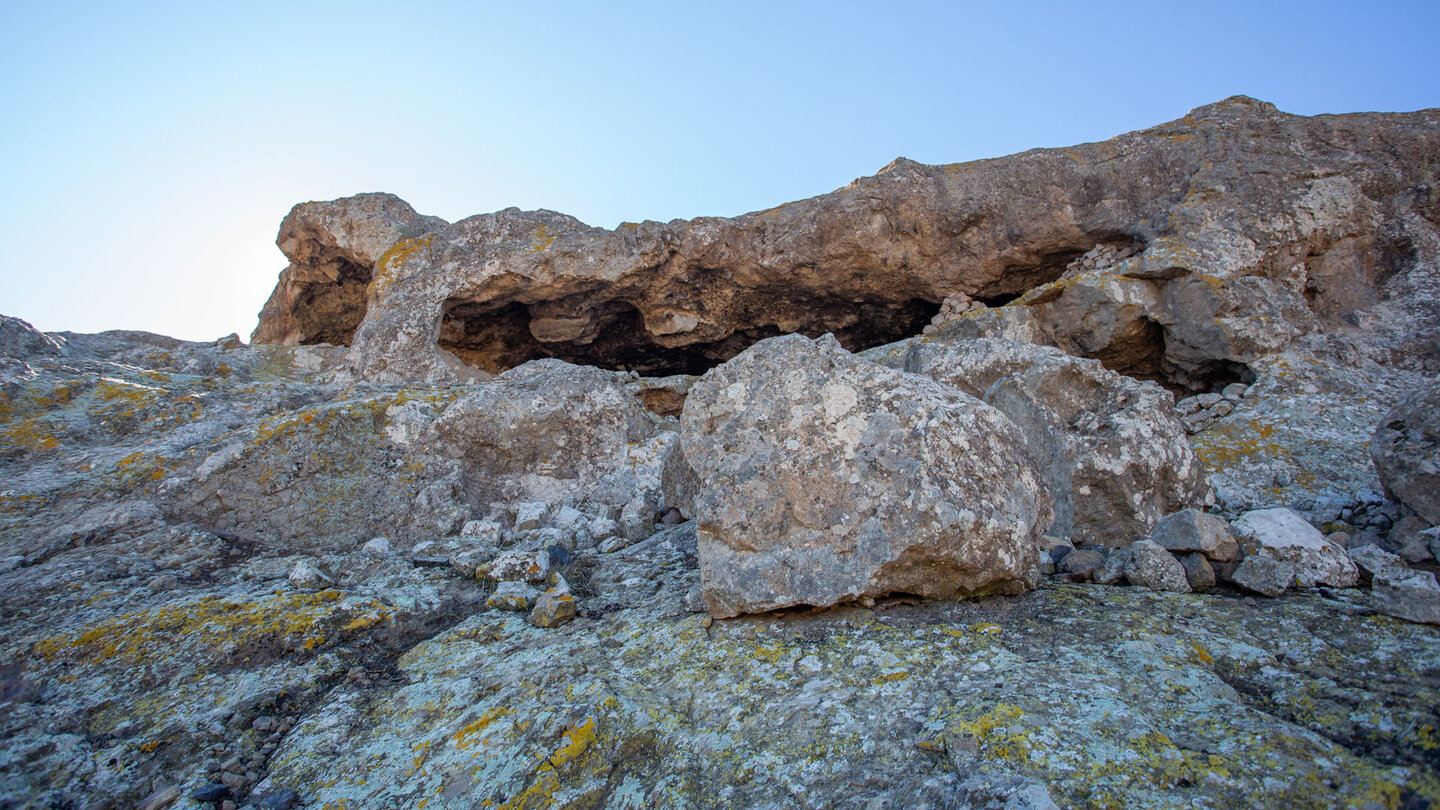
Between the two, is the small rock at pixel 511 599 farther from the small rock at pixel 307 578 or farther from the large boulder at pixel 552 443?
the large boulder at pixel 552 443

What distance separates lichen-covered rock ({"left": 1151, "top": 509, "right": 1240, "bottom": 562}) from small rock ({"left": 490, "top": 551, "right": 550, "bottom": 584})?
307 centimetres

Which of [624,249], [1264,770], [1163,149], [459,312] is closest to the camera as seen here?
[1264,770]

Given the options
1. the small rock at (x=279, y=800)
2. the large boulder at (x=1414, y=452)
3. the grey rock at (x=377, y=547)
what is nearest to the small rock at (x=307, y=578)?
the grey rock at (x=377, y=547)

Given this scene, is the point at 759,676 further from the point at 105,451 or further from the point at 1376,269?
the point at 1376,269

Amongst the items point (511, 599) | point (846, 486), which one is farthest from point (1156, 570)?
point (511, 599)

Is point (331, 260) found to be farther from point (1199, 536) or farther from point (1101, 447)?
point (1199, 536)

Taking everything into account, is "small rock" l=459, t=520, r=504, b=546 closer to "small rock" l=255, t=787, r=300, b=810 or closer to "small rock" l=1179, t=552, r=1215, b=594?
"small rock" l=255, t=787, r=300, b=810

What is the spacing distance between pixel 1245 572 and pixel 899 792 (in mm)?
2005

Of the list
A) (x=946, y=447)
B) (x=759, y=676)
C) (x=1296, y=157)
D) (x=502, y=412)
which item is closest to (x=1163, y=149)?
(x=1296, y=157)

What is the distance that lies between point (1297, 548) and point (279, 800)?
389 centimetres

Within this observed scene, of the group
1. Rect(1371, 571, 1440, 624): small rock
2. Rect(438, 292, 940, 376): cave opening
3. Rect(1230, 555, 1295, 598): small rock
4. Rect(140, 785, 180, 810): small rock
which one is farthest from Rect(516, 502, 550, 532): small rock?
Rect(438, 292, 940, 376): cave opening

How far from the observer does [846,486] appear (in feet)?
10.2

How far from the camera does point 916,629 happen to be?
109 inches

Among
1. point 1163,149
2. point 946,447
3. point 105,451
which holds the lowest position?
point 946,447
